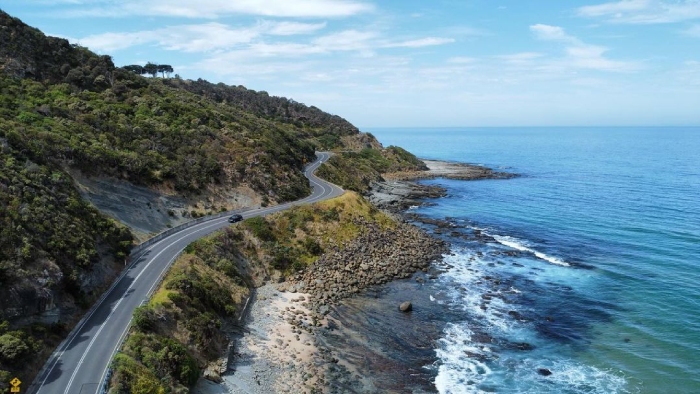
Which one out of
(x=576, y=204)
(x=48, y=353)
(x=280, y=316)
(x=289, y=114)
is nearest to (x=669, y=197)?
(x=576, y=204)

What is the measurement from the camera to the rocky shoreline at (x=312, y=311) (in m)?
34.4

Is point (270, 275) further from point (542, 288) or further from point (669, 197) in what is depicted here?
point (669, 197)

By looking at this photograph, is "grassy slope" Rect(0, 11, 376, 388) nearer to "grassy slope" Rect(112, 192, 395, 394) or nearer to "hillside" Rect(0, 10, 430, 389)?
"hillside" Rect(0, 10, 430, 389)

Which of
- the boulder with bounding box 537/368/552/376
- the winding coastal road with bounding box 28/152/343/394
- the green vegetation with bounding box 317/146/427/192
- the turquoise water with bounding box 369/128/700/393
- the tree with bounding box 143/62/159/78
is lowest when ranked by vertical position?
the boulder with bounding box 537/368/552/376

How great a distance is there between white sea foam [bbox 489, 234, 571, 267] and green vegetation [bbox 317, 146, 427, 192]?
35.2 meters

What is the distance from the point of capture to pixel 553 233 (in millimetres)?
78750

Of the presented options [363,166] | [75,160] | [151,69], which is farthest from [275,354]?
[151,69]

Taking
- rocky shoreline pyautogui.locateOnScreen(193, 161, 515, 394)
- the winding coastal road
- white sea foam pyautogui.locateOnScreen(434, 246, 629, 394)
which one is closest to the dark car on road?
the winding coastal road

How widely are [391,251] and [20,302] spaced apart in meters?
43.7

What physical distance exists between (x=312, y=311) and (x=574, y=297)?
30.4m

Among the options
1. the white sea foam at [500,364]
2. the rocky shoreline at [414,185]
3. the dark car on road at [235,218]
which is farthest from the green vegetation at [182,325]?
→ the rocky shoreline at [414,185]

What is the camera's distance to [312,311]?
4606 centimetres

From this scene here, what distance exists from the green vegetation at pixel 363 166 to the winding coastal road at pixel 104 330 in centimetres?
5429

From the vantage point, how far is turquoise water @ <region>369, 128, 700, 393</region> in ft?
123
